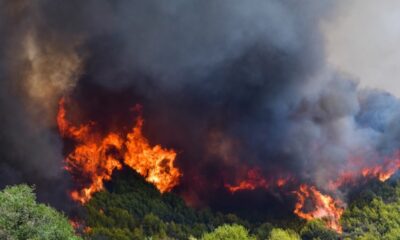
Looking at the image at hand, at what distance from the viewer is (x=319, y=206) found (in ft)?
503

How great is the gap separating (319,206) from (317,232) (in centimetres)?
2282

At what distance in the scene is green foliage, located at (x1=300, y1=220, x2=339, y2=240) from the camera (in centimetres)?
13044

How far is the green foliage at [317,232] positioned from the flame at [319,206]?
7839mm

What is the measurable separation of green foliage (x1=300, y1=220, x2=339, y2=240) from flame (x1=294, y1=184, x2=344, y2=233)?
25.7ft

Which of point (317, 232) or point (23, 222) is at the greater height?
point (317, 232)

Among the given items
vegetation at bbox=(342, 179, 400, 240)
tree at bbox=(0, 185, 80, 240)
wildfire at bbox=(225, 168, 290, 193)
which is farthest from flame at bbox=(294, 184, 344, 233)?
tree at bbox=(0, 185, 80, 240)

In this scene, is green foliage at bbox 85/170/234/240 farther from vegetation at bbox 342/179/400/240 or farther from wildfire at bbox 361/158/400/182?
wildfire at bbox 361/158/400/182

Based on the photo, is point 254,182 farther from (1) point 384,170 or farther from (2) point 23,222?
(2) point 23,222

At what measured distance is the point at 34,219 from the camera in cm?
4350

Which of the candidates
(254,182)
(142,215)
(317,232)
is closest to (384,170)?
(254,182)

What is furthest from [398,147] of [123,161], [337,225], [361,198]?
[123,161]

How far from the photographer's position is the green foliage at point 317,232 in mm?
130438

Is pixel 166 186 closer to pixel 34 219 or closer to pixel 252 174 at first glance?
pixel 252 174

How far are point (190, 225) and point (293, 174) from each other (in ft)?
145
